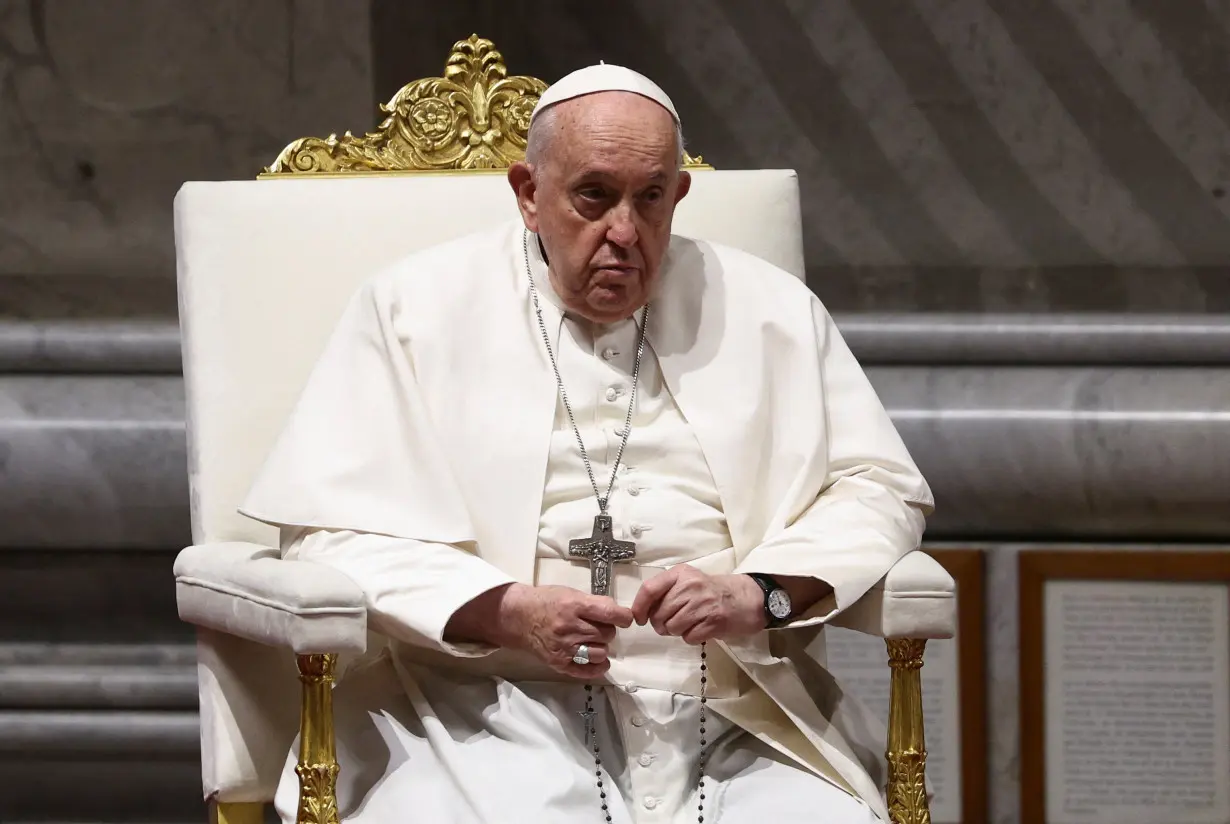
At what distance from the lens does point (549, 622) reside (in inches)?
86.4

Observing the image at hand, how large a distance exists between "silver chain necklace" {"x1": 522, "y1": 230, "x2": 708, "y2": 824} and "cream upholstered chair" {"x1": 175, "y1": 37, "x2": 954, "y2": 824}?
0.27 metres

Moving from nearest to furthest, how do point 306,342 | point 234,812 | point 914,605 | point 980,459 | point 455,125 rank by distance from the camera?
point 914,605 < point 234,812 < point 306,342 < point 455,125 < point 980,459

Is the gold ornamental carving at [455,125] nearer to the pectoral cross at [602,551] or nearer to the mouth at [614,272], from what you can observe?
the mouth at [614,272]

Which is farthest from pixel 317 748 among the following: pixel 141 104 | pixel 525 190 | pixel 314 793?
pixel 141 104

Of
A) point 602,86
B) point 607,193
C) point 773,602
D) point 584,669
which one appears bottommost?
point 584,669

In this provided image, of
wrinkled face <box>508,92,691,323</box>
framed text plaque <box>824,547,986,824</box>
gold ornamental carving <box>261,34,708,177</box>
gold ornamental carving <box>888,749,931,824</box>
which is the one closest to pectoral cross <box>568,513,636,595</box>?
wrinkled face <box>508,92,691,323</box>

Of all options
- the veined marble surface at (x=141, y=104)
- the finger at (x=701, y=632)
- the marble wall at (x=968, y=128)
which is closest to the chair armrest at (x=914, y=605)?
the finger at (x=701, y=632)

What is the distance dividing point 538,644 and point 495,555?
264mm

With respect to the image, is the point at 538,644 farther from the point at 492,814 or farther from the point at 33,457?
the point at 33,457

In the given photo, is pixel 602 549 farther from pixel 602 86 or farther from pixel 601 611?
pixel 602 86

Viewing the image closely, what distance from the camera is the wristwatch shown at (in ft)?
7.50

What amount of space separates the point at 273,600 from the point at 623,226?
0.75 meters

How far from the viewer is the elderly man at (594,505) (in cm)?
224

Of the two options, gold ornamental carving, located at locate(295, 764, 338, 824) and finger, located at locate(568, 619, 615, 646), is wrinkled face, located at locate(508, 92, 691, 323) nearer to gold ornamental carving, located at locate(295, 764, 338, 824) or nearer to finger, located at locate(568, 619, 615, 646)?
finger, located at locate(568, 619, 615, 646)
